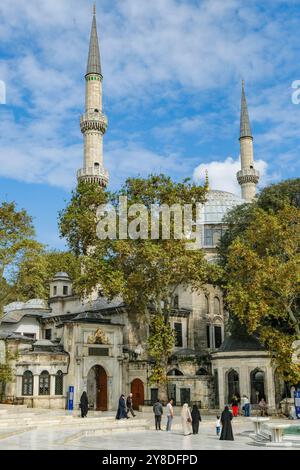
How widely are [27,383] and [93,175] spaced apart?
24.6m

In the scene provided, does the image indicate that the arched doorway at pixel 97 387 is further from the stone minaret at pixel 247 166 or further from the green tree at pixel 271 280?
the stone minaret at pixel 247 166

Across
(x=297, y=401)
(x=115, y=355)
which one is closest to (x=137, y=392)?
(x=115, y=355)

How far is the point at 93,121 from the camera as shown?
177ft

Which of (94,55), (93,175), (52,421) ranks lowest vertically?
(52,421)

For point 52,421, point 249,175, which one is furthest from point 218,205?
point 52,421

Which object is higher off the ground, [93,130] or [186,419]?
[93,130]

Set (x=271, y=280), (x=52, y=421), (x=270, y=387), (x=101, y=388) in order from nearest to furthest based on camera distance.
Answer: (x=52, y=421)
(x=271, y=280)
(x=270, y=387)
(x=101, y=388)

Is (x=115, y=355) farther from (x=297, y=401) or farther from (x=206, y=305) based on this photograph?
(x=297, y=401)

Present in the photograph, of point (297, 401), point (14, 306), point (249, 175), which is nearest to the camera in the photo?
point (297, 401)

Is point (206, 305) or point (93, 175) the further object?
point (93, 175)

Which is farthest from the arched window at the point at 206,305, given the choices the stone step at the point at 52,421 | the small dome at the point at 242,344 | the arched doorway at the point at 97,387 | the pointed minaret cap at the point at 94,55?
the pointed minaret cap at the point at 94,55

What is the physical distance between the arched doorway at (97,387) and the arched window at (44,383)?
3.54 m

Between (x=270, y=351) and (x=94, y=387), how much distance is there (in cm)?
1261

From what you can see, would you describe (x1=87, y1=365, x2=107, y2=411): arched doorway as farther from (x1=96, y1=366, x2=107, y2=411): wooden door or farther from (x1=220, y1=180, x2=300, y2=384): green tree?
(x1=220, y1=180, x2=300, y2=384): green tree
